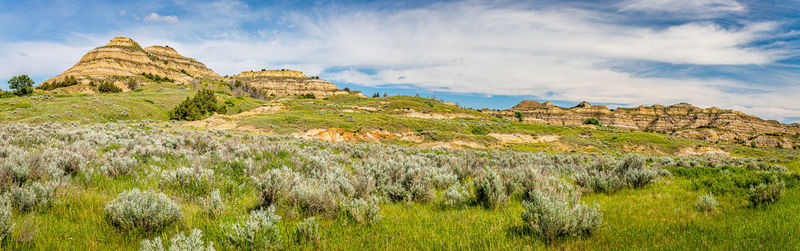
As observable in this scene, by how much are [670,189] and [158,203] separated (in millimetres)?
10033

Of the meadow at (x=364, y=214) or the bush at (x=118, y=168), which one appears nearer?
the meadow at (x=364, y=214)

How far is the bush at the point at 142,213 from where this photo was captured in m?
3.58

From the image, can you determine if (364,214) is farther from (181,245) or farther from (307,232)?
(181,245)

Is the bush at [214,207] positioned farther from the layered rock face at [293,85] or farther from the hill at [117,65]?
the layered rock face at [293,85]

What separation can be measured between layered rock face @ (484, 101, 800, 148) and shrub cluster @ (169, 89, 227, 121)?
136 metres

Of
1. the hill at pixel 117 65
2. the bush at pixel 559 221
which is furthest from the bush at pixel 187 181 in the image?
the hill at pixel 117 65

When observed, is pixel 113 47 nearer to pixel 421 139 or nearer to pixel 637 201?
pixel 421 139

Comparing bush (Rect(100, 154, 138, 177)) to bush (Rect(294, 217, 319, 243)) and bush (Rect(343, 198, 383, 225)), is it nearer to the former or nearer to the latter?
bush (Rect(294, 217, 319, 243))

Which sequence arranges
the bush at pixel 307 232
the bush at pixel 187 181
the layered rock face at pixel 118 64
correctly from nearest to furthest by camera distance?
the bush at pixel 307 232 → the bush at pixel 187 181 → the layered rock face at pixel 118 64

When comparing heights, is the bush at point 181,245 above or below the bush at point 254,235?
→ above

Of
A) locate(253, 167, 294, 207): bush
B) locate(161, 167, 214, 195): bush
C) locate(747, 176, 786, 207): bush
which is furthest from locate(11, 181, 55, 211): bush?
locate(747, 176, 786, 207): bush

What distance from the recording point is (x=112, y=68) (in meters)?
115

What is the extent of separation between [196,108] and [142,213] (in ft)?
186

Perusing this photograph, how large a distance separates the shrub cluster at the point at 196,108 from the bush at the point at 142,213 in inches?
2137
